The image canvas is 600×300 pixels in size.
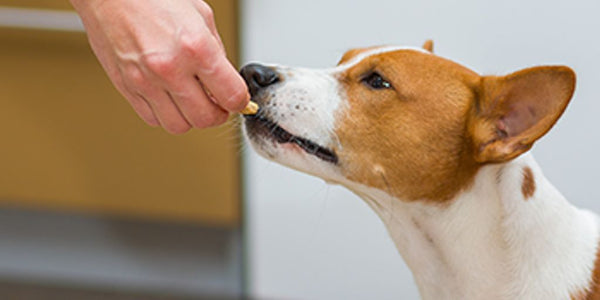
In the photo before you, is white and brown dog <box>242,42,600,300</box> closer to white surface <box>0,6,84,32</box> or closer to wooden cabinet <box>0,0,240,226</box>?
wooden cabinet <box>0,0,240,226</box>

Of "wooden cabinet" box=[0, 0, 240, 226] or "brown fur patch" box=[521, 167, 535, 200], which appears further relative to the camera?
"wooden cabinet" box=[0, 0, 240, 226]

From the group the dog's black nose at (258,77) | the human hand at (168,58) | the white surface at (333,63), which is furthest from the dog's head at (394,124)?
the white surface at (333,63)

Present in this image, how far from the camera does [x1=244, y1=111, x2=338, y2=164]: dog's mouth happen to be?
1080mm

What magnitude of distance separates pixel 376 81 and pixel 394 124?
0.08 m

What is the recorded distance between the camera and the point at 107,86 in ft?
6.72

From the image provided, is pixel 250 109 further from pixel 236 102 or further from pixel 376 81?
pixel 376 81

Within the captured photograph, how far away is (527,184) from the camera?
3.48ft

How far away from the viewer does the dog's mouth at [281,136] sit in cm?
108

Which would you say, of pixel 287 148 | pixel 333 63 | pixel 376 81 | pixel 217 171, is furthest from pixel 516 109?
pixel 217 171

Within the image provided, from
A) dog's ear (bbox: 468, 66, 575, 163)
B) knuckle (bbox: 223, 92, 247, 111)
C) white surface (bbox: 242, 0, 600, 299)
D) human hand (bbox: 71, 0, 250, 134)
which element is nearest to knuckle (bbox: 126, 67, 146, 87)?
human hand (bbox: 71, 0, 250, 134)

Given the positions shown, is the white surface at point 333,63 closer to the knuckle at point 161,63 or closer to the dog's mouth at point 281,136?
the dog's mouth at point 281,136

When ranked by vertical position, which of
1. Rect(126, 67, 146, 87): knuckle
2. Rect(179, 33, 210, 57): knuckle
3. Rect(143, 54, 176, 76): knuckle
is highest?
Rect(179, 33, 210, 57): knuckle

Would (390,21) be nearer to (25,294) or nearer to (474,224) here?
(474,224)

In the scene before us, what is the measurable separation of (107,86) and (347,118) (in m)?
1.14
